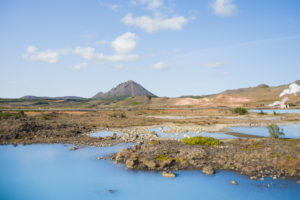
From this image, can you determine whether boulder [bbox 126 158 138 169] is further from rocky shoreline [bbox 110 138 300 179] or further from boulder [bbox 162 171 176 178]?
boulder [bbox 162 171 176 178]

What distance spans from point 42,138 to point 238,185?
22.8 metres

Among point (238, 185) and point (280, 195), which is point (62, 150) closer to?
point (238, 185)

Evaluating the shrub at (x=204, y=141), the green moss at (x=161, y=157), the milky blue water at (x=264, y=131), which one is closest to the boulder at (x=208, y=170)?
the green moss at (x=161, y=157)

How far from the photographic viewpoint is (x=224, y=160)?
61.2 feet

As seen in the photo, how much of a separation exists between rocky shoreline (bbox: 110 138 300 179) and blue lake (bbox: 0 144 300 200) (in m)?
0.79

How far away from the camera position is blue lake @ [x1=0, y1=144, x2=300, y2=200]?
1444cm

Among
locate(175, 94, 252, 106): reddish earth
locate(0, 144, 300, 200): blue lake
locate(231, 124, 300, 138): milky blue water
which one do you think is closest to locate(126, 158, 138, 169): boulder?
locate(0, 144, 300, 200): blue lake

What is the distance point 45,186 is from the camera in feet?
53.4

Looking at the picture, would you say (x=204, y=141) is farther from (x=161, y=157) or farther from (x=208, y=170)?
(x=208, y=170)

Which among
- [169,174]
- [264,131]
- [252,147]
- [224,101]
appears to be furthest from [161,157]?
[224,101]

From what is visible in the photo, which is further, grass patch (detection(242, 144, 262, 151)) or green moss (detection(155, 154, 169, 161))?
grass patch (detection(242, 144, 262, 151))

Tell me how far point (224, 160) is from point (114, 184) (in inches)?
333

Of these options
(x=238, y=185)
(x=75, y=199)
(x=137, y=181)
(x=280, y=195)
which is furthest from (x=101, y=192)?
(x=280, y=195)

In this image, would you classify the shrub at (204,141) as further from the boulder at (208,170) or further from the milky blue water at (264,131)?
the milky blue water at (264,131)
